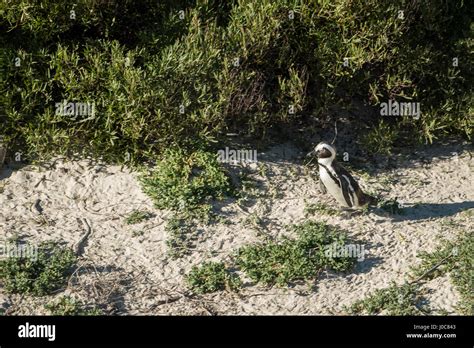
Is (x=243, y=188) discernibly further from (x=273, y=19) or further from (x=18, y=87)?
(x=18, y=87)

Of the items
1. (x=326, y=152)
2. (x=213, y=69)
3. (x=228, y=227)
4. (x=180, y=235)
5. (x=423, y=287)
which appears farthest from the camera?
(x=213, y=69)

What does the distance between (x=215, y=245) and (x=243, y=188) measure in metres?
0.90

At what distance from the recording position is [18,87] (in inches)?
411

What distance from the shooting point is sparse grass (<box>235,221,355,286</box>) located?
902 centimetres

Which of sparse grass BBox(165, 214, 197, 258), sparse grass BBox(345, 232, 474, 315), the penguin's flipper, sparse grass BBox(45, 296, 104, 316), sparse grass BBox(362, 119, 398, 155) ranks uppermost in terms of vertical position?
sparse grass BBox(362, 119, 398, 155)

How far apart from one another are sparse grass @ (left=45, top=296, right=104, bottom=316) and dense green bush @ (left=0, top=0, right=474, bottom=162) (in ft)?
7.12

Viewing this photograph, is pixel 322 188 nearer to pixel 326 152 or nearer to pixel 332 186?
pixel 332 186

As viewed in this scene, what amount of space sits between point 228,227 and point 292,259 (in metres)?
0.88

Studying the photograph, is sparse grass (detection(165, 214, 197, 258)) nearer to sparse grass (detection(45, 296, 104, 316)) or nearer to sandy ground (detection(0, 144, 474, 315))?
sandy ground (detection(0, 144, 474, 315))

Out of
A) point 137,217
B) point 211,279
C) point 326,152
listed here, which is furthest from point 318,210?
point 137,217

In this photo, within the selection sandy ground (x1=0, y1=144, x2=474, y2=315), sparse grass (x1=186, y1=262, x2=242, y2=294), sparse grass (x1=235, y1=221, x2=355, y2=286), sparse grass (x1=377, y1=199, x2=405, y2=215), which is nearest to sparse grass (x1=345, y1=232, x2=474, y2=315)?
sandy ground (x1=0, y1=144, x2=474, y2=315)

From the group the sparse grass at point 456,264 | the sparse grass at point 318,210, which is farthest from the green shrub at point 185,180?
the sparse grass at point 456,264

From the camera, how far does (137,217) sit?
976 centimetres
